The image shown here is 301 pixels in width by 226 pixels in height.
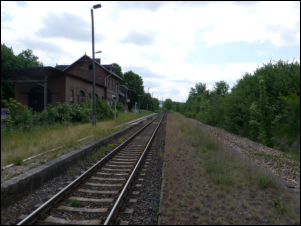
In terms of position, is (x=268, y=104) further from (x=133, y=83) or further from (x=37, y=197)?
(x=133, y=83)

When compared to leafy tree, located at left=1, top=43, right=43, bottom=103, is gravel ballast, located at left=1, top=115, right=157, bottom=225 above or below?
below

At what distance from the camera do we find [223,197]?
17.1ft

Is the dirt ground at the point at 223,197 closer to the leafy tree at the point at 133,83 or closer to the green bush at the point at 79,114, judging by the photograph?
the green bush at the point at 79,114

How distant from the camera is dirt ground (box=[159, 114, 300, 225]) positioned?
4.23 m

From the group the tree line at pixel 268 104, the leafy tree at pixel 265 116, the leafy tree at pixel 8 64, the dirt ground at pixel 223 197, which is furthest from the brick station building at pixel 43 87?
the leafy tree at pixel 8 64

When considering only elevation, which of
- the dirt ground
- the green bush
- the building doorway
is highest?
the building doorway

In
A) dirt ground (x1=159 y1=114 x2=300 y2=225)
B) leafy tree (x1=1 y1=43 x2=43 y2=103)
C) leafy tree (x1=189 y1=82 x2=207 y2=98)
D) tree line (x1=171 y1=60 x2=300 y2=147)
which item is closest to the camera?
dirt ground (x1=159 y1=114 x2=300 y2=225)

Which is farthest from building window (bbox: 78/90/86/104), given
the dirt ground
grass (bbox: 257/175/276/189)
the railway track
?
grass (bbox: 257/175/276/189)

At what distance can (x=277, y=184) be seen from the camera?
5566 millimetres

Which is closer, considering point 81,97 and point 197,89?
point 81,97

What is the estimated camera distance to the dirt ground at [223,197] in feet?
13.9

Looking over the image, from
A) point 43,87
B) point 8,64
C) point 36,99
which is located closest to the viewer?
point 36,99

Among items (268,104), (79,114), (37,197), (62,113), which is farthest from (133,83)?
(37,197)

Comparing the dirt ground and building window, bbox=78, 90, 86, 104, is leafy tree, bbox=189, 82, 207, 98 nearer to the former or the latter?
building window, bbox=78, 90, 86, 104
